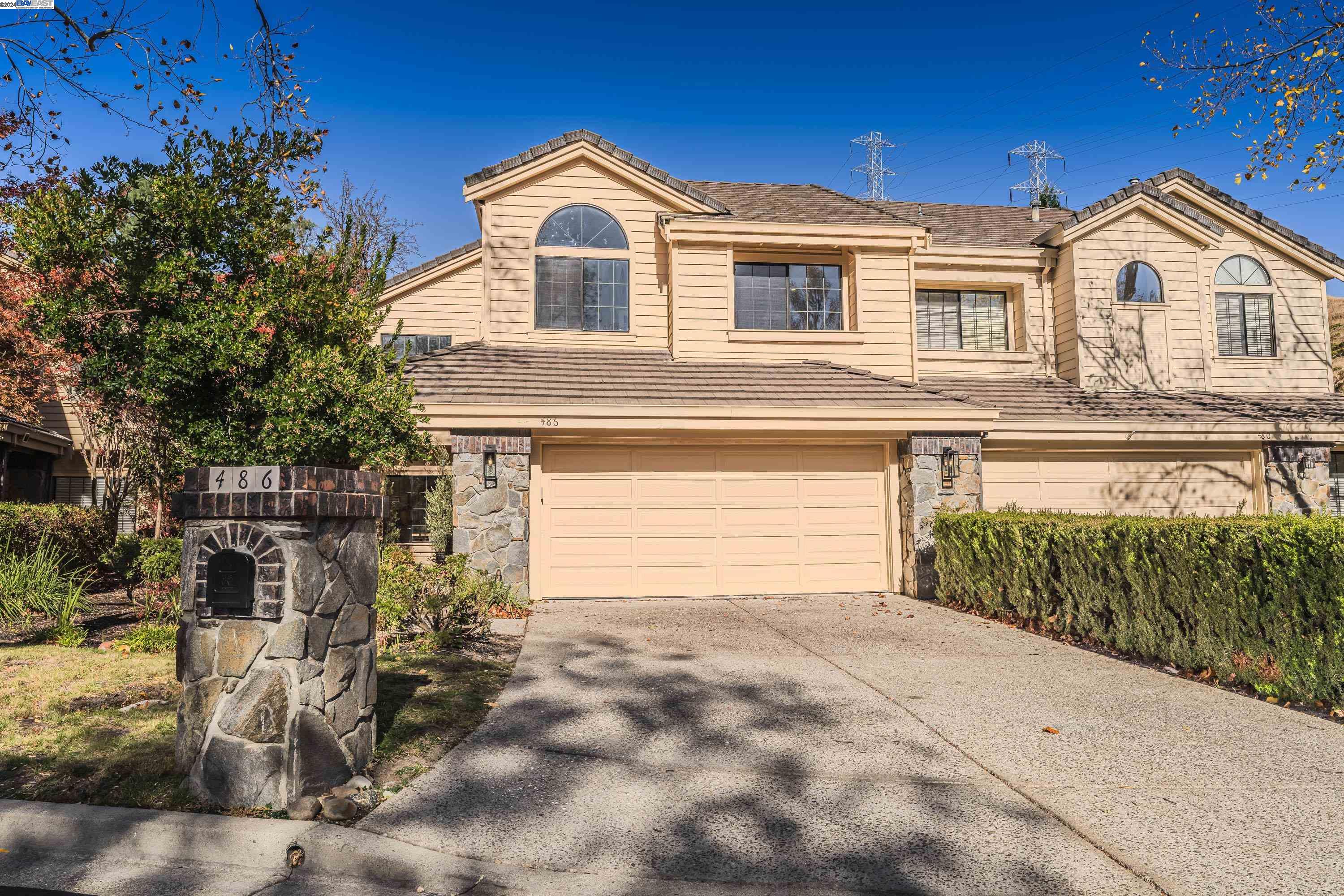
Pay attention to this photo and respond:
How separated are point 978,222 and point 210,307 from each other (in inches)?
588

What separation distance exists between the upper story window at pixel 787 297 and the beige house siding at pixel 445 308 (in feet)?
19.5

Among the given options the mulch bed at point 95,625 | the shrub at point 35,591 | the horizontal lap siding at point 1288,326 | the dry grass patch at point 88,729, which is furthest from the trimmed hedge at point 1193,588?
the shrub at point 35,591

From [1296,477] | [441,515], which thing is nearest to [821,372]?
[441,515]

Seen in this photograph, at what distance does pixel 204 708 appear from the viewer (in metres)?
3.84

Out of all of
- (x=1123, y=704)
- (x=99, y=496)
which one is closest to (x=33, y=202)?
(x=1123, y=704)

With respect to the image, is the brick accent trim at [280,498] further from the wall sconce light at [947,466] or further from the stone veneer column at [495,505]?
the wall sconce light at [947,466]

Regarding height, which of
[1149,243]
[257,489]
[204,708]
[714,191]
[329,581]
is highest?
[714,191]

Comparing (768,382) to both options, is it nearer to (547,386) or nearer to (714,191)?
(547,386)

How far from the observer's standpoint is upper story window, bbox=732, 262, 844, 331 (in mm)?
12773

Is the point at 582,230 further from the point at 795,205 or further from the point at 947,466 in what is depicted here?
the point at 947,466

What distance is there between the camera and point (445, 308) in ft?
52.5

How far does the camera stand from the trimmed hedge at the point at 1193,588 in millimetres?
5836

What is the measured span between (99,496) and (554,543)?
1249 cm

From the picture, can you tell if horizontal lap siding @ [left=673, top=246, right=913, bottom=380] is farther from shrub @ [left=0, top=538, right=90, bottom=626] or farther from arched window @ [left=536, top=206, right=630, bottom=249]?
shrub @ [left=0, top=538, right=90, bottom=626]
